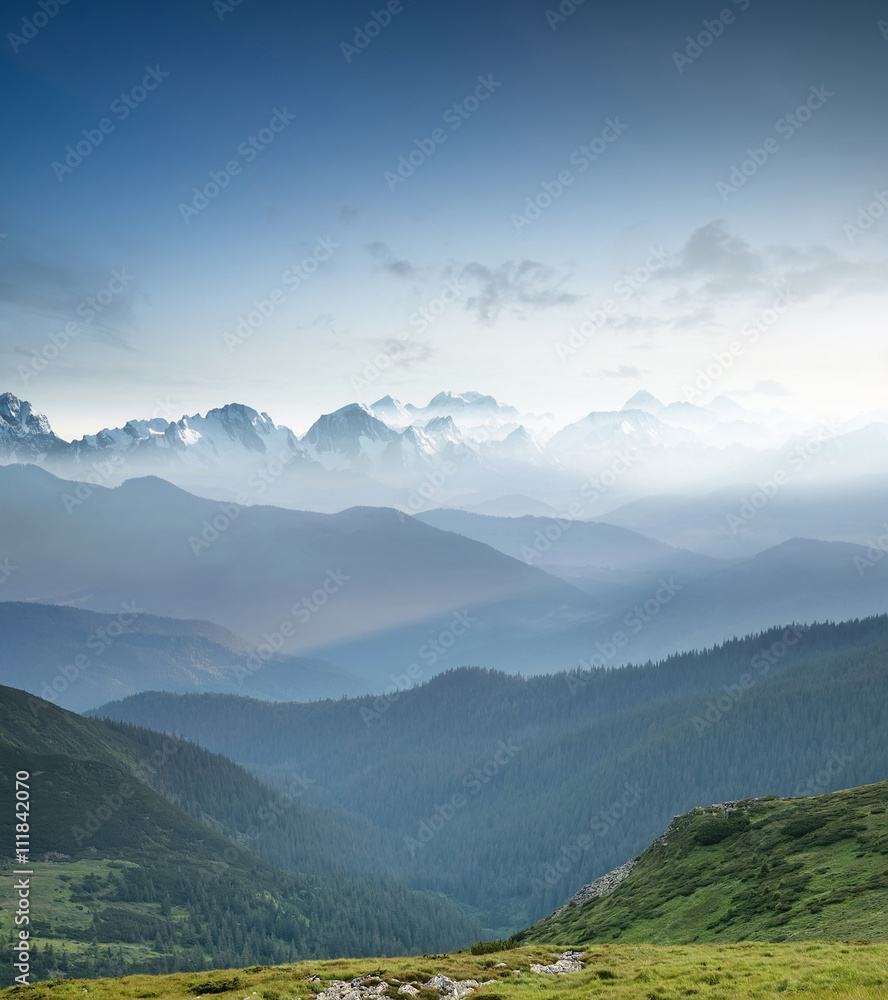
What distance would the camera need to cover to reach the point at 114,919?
192625 millimetres

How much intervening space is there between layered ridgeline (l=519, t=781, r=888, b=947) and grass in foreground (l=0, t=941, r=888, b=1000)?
369 inches

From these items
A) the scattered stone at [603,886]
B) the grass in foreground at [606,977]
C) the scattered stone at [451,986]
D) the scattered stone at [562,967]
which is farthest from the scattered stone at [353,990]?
the scattered stone at [603,886]

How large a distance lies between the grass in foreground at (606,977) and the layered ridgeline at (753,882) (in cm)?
938

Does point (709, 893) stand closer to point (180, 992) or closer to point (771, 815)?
point (771, 815)

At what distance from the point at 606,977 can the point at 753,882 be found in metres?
41.2

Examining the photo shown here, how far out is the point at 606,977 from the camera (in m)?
39.9

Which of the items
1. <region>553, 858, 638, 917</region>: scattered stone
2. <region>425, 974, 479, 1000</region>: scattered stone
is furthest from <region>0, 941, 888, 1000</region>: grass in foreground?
<region>553, 858, 638, 917</region>: scattered stone

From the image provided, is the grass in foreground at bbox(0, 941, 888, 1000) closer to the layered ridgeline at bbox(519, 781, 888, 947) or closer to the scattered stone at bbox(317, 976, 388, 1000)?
the scattered stone at bbox(317, 976, 388, 1000)

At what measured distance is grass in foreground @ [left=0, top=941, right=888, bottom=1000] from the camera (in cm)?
3234

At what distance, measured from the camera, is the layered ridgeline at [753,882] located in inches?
2191

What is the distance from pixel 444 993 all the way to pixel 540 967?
831 cm

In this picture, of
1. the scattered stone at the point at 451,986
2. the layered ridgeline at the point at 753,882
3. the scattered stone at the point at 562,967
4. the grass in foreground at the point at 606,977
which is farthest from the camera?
the layered ridgeline at the point at 753,882

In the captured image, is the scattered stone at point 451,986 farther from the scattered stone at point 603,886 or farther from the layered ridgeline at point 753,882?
the scattered stone at point 603,886

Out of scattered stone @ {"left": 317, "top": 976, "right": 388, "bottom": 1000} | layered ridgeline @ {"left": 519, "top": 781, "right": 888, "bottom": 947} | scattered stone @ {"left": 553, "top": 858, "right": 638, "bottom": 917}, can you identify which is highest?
scattered stone @ {"left": 317, "top": 976, "right": 388, "bottom": 1000}
